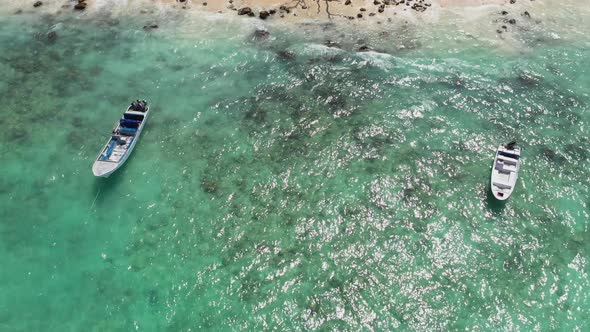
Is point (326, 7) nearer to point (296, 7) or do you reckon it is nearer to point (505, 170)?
point (296, 7)

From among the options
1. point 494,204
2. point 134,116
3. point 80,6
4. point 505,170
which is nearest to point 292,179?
point 134,116

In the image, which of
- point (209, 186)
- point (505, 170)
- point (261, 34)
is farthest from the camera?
point (261, 34)

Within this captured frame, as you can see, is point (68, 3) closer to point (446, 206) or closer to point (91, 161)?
point (91, 161)

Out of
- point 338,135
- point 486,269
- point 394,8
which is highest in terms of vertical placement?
point 394,8

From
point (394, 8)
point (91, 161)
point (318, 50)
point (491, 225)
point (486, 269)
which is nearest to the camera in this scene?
point (486, 269)

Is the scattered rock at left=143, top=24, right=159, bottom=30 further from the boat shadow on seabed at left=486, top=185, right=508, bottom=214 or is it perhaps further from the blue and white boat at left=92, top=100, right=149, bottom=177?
the boat shadow on seabed at left=486, top=185, right=508, bottom=214


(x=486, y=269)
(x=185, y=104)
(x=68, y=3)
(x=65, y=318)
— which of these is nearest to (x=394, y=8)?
(x=185, y=104)
